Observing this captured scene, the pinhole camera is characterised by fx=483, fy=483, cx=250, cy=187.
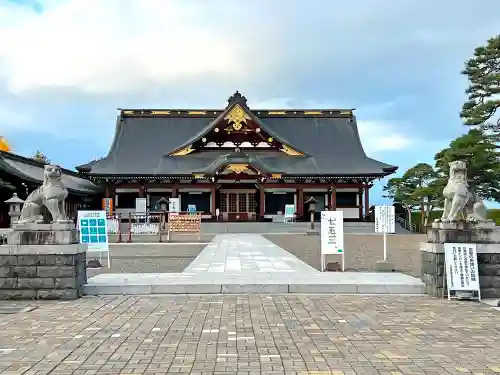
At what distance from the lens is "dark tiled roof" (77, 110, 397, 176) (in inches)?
1318

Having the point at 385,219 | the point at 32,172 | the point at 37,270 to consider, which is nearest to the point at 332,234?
the point at 385,219

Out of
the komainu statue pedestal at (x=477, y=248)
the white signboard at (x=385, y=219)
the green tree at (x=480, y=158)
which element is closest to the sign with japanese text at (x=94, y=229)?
the white signboard at (x=385, y=219)

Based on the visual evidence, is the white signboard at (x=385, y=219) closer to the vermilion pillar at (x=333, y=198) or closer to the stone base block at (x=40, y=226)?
the stone base block at (x=40, y=226)

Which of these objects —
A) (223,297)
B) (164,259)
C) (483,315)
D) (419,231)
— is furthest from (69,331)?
(419,231)

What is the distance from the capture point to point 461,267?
7637 millimetres

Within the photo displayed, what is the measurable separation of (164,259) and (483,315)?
29.8 ft

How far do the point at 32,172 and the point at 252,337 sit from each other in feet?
88.3

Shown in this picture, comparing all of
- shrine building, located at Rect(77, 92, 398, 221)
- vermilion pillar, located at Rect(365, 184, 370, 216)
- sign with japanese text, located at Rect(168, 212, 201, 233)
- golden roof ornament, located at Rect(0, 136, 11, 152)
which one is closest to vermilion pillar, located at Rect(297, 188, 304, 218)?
shrine building, located at Rect(77, 92, 398, 221)

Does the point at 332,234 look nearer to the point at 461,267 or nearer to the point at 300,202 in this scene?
the point at 461,267

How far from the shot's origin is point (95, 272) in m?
10.9

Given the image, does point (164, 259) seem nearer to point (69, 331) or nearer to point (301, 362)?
point (69, 331)

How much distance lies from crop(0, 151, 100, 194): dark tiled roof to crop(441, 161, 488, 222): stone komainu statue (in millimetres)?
23161

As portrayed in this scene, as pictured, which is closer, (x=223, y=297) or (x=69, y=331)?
(x=69, y=331)

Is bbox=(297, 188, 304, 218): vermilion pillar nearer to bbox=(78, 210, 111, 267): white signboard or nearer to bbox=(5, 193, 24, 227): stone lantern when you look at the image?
bbox=(5, 193, 24, 227): stone lantern
